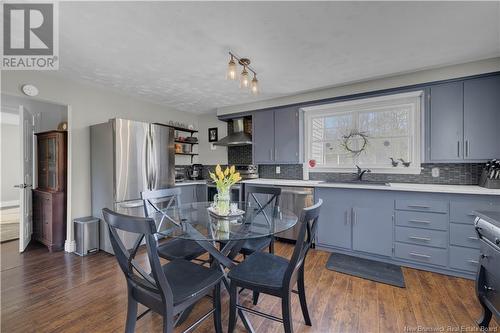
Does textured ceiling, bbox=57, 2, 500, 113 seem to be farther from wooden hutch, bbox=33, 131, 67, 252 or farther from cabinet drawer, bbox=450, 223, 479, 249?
cabinet drawer, bbox=450, 223, 479, 249

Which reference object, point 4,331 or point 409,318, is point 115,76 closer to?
point 4,331

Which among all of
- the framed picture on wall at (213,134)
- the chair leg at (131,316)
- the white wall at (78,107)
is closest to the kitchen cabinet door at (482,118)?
the chair leg at (131,316)

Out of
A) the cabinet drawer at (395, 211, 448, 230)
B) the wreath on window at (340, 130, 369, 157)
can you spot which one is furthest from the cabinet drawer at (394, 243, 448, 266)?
the wreath on window at (340, 130, 369, 157)

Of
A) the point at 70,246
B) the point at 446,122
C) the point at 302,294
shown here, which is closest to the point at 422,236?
the point at 446,122

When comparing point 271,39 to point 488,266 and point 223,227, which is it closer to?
point 223,227

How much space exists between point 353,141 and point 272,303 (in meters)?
2.72

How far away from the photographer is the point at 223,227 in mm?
1833

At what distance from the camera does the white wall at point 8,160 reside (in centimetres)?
581

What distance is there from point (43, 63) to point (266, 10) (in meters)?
2.72

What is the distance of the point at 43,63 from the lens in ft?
8.38

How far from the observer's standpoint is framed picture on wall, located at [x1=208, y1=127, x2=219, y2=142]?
4988 mm

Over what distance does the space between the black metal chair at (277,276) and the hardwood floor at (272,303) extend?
345mm

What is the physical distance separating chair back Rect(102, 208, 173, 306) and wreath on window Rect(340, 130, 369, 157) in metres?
3.27

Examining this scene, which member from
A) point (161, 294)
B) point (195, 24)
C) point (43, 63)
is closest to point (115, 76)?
point (43, 63)
